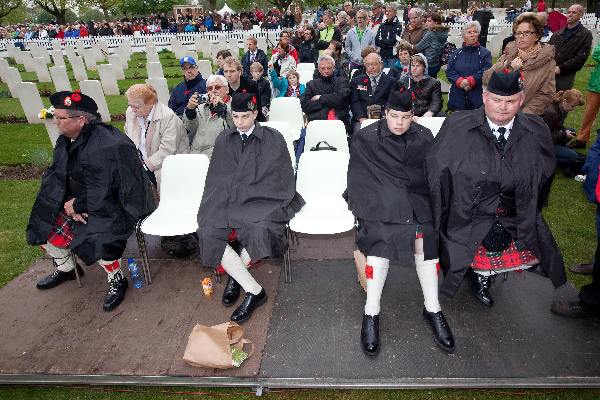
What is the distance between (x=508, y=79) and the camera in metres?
3.01

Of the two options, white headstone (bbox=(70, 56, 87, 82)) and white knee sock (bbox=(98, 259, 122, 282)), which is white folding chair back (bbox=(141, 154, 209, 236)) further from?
white headstone (bbox=(70, 56, 87, 82))

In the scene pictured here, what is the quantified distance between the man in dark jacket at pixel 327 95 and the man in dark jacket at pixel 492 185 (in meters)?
3.44

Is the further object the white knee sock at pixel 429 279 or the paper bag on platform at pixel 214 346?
the white knee sock at pixel 429 279

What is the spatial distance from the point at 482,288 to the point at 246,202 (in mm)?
2357

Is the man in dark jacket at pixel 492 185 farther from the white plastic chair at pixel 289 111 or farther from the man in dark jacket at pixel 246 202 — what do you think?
the white plastic chair at pixel 289 111

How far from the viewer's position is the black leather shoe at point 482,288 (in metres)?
3.85

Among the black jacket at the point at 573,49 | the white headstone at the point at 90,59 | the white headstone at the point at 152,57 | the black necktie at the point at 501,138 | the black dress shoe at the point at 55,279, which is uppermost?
the black necktie at the point at 501,138

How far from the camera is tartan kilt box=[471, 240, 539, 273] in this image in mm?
3418

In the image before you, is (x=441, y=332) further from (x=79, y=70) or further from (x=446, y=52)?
(x=79, y=70)

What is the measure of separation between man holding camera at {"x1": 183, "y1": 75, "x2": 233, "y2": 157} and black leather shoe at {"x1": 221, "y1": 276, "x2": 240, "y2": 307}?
77.6 inches

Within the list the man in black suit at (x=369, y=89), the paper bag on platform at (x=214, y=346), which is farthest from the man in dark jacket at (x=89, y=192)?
the man in black suit at (x=369, y=89)

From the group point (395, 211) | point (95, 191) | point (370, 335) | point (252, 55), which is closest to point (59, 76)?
point (252, 55)

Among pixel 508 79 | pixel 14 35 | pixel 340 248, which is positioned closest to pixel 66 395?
pixel 340 248

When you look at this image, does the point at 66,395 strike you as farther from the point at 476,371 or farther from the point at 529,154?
the point at 529,154
